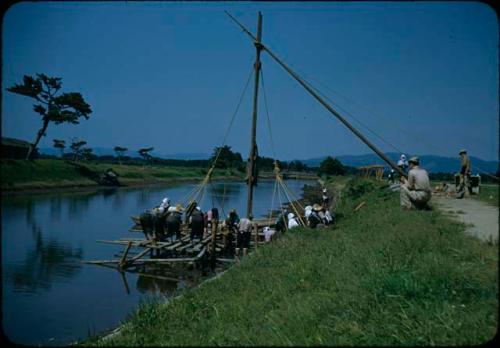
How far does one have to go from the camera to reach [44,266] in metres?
13.0

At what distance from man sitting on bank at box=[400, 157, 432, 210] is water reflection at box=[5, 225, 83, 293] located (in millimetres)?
9344

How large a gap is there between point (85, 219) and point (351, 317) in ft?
70.5

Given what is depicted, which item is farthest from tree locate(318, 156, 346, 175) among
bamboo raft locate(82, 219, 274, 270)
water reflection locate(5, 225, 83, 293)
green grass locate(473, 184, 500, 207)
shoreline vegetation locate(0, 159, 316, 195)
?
water reflection locate(5, 225, 83, 293)

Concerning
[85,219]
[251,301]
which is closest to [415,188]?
[251,301]

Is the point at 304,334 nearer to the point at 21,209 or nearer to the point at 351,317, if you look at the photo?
the point at 351,317

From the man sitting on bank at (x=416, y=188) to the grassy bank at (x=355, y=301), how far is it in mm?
1751

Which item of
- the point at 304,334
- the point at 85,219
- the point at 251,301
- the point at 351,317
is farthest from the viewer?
the point at 85,219

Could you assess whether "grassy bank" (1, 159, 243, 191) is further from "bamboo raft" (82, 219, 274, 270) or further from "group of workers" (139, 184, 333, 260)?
"bamboo raft" (82, 219, 274, 270)

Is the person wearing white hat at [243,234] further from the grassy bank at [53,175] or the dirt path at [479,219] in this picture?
the grassy bank at [53,175]

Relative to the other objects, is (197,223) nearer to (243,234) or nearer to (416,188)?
(243,234)

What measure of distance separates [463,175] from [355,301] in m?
9.66

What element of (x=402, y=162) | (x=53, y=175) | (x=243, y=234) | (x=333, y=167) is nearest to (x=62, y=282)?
(x=243, y=234)

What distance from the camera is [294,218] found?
1384 cm

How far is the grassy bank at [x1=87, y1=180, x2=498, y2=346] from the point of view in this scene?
3576mm
